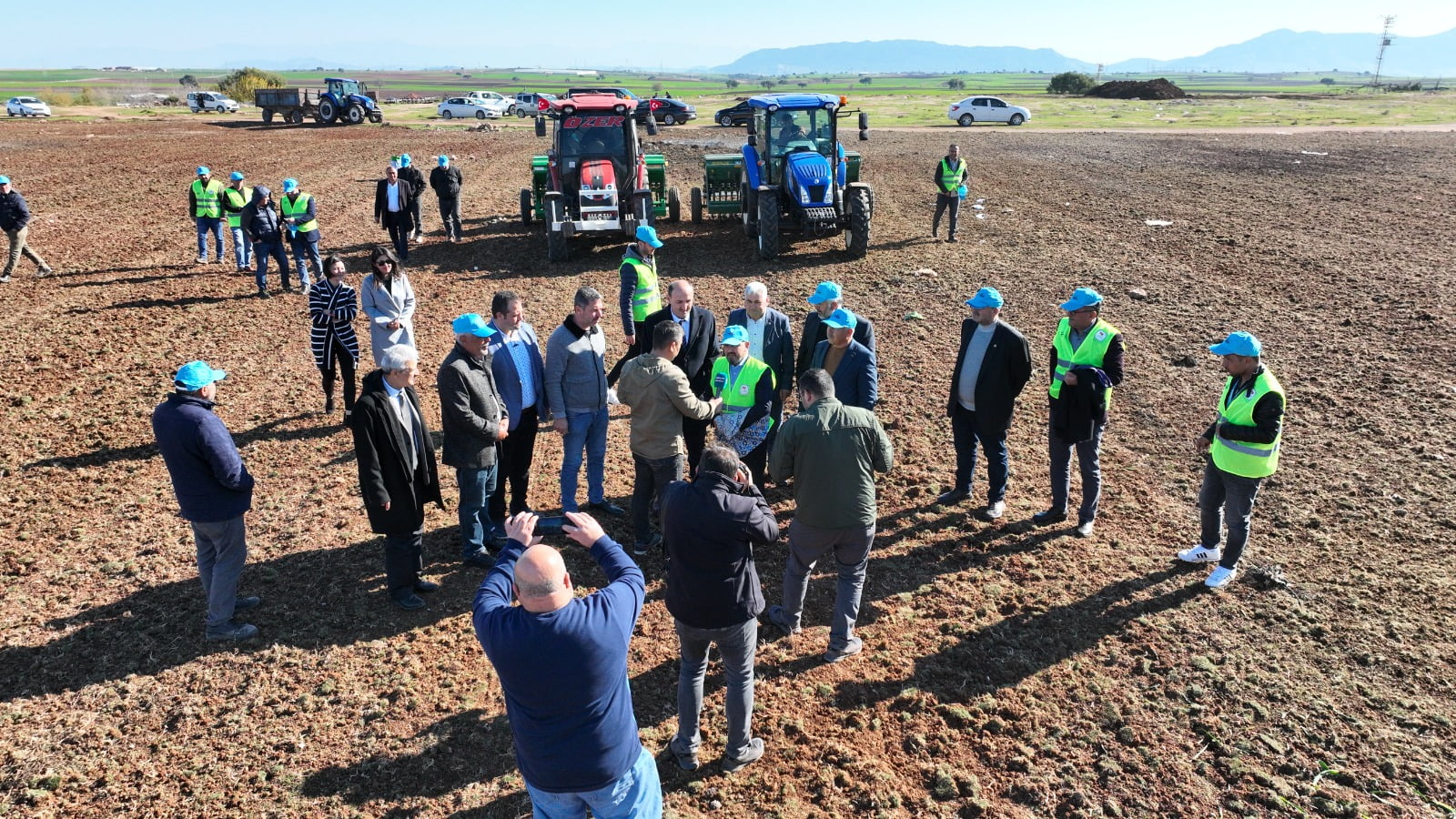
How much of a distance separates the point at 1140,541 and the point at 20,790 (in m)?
6.44

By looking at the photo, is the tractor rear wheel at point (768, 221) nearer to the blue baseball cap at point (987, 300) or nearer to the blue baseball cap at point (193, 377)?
the blue baseball cap at point (987, 300)

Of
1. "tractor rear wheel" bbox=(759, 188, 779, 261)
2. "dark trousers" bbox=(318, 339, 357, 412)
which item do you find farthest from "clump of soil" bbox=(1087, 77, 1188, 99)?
"dark trousers" bbox=(318, 339, 357, 412)

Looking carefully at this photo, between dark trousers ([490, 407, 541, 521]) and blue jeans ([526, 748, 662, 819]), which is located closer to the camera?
blue jeans ([526, 748, 662, 819])

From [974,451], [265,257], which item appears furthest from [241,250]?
[974,451]

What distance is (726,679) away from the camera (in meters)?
3.71

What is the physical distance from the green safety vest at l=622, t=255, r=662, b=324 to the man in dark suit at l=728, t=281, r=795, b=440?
1.54 meters

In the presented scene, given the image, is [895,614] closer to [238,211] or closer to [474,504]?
[474,504]

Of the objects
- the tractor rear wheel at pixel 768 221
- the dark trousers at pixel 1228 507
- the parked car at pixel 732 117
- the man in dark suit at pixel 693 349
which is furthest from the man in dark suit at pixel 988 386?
the parked car at pixel 732 117

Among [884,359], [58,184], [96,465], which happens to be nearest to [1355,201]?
[884,359]

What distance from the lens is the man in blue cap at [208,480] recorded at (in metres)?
4.27

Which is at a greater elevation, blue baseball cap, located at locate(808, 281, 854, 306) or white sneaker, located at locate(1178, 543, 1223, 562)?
blue baseball cap, located at locate(808, 281, 854, 306)

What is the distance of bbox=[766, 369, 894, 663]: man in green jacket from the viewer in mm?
4164

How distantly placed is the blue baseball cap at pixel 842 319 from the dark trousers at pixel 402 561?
9.42 ft

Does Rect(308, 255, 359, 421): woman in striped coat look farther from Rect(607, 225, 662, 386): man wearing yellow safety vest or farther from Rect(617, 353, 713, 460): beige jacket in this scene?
Rect(617, 353, 713, 460): beige jacket
